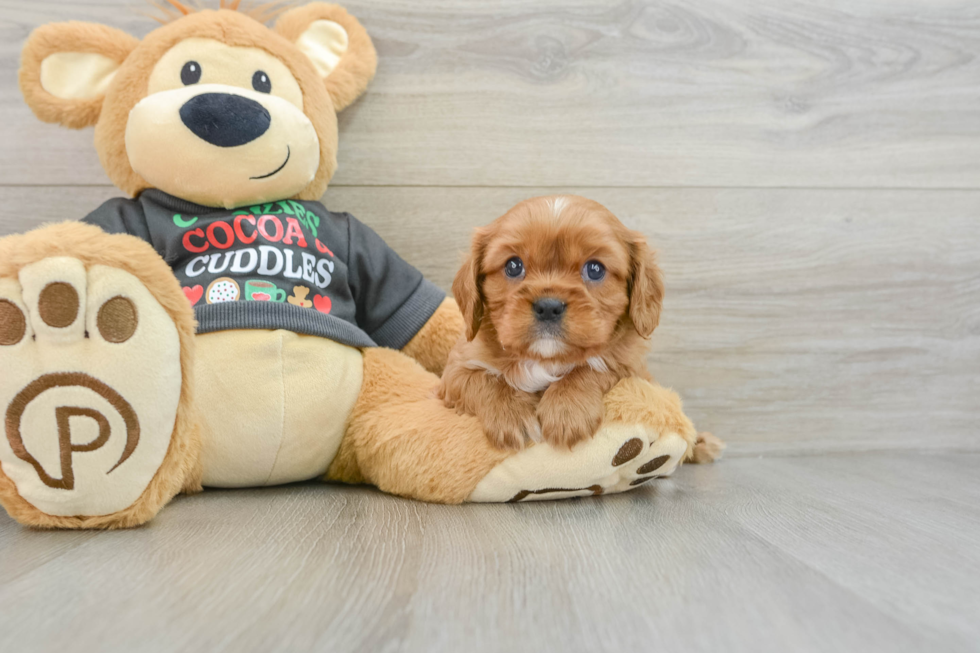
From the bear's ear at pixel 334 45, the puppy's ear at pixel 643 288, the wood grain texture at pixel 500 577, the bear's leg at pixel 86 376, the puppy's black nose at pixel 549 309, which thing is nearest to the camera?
the wood grain texture at pixel 500 577

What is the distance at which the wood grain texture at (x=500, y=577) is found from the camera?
647 mm

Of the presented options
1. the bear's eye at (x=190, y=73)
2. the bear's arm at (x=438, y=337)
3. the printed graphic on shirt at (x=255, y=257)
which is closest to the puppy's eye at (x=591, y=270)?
the bear's arm at (x=438, y=337)

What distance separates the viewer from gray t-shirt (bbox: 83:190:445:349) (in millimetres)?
1179

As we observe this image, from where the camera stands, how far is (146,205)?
1.27 m

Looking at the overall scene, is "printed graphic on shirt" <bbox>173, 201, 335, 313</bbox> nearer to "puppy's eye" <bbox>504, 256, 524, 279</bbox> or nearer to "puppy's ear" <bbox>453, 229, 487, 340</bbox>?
"puppy's ear" <bbox>453, 229, 487, 340</bbox>

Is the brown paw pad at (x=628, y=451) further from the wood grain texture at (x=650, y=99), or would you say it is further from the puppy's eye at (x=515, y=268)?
the wood grain texture at (x=650, y=99)

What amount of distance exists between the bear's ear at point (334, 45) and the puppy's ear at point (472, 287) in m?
0.53

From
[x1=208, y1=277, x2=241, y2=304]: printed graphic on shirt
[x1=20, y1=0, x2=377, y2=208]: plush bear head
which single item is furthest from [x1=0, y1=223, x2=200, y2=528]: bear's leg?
[x1=20, y1=0, x2=377, y2=208]: plush bear head

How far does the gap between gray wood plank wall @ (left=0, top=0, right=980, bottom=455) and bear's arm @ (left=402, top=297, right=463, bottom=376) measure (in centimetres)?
22

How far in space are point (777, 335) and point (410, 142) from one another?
1083 mm

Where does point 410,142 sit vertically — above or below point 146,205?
above

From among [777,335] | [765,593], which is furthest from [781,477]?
[765,593]

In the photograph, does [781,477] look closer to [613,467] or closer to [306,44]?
[613,467]

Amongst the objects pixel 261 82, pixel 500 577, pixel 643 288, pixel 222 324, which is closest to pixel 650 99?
pixel 643 288
